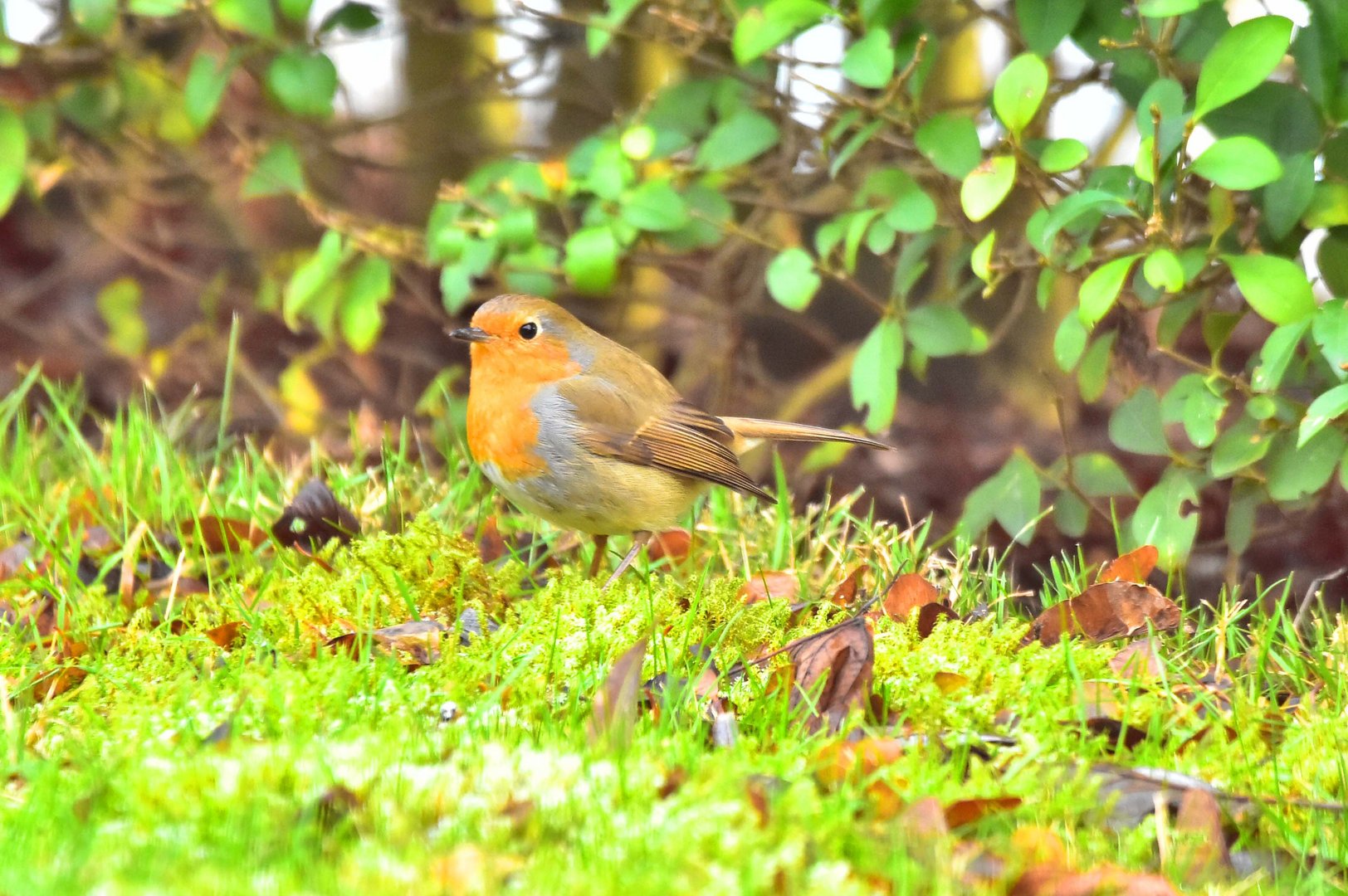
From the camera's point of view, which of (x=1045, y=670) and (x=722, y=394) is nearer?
(x=1045, y=670)

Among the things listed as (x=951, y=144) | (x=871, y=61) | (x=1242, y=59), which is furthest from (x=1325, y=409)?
(x=871, y=61)

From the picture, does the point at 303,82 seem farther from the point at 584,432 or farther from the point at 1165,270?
the point at 1165,270

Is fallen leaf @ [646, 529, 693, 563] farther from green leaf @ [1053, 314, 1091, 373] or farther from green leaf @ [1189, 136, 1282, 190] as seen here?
green leaf @ [1189, 136, 1282, 190]

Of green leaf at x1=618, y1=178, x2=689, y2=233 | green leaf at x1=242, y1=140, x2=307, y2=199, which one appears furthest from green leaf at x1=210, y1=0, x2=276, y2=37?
green leaf at x1=618, y1=178, x2=689, y2=233

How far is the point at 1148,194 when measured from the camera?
10.3 feet

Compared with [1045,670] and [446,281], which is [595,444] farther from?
[1045,670]

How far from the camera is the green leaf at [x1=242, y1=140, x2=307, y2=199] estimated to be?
458 centimetres

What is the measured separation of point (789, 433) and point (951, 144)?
0.94 m

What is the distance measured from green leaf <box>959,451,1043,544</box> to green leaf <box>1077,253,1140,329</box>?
2.29ft

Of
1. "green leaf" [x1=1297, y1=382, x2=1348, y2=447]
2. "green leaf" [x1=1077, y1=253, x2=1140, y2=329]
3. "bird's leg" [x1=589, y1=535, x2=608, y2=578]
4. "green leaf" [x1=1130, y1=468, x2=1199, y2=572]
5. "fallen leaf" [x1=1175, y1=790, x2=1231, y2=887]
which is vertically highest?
"green leaf" [x1=1077, y1=253, x2=1140, y2=329]

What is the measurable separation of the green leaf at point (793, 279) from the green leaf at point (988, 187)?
0.54m

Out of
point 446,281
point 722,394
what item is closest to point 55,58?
point 446,281

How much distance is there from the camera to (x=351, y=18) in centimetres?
460

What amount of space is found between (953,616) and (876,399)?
2.50 feet
